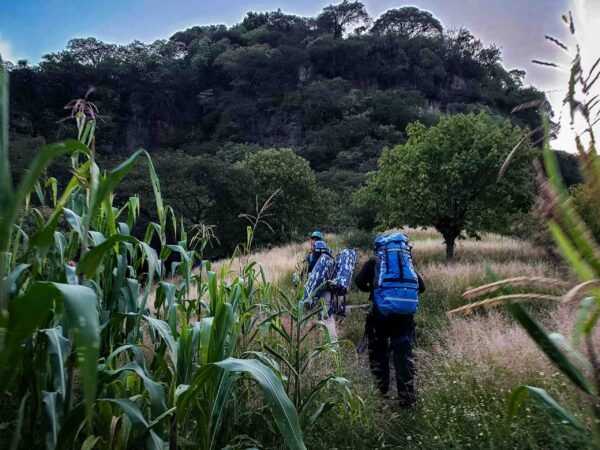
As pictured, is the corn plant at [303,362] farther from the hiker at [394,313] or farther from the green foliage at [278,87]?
the green foliage at [278,87]

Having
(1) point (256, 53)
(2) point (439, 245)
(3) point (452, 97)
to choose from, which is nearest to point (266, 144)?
(1) point (256, 53)

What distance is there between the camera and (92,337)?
60 centimetres

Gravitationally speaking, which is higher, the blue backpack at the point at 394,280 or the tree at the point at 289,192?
the tree at the point at 289,192

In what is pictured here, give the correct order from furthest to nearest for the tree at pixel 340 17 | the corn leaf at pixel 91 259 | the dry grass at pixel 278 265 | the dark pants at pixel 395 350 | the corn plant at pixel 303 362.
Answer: the tree at pixel 340 17, the dry grass at pixel 278 265, the dark pants at pixel 395 350, the corn plant at pixel 303 362, the corn leaf at pixel 91 259

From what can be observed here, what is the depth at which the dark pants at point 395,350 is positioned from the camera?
13.1 feet

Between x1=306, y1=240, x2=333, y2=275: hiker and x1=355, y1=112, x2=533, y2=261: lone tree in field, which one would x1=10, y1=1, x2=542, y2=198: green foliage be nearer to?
x1=355, y1=112, x2=533, y2=261: lone tree in field

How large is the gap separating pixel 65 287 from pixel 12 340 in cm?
11

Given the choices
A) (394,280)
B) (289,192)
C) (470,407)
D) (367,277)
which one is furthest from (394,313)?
(289,192)

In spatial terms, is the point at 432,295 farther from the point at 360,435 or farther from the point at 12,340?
the point at 12,340

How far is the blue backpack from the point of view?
4.08 m

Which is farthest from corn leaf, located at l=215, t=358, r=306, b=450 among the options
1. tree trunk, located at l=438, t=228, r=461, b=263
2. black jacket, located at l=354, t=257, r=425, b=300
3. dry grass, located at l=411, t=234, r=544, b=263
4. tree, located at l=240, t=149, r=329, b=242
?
tree, located at l=240, t=149, r=329, b=242

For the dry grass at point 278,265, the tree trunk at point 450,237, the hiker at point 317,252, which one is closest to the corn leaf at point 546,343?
the hiker at point 317,252

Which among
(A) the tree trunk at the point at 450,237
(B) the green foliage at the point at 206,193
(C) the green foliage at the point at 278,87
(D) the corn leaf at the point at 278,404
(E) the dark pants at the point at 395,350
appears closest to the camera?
(D) the corn leaf at the point at 278,404

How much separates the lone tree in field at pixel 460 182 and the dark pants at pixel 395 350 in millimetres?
7431
